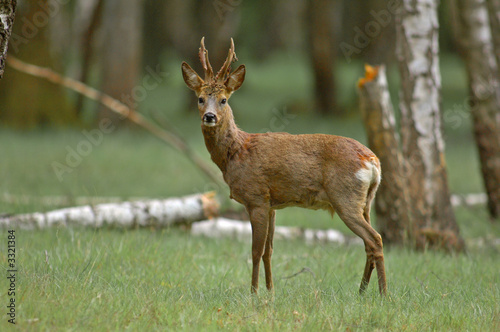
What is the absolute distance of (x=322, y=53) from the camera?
20.5 meters

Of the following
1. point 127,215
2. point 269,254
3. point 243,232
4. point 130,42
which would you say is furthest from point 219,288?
point 130,42

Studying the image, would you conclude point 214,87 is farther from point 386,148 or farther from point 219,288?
point 386,148

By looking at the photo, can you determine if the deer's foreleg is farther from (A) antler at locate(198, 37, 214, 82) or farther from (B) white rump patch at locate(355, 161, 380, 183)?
(A) antler at locate(198, 37, 214, 82)

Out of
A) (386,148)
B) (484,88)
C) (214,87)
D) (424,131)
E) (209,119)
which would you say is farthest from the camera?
(484,88)

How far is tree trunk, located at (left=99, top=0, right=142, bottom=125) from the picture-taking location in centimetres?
1720

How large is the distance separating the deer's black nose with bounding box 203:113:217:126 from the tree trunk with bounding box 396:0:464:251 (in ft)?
12.6

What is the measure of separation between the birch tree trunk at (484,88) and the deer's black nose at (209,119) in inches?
251

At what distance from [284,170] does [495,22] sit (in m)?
6.97

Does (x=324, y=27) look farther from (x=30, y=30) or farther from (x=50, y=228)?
(x=50, y=228)

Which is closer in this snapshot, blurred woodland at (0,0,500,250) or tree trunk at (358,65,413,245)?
tree trunk at (358,65,413,245)

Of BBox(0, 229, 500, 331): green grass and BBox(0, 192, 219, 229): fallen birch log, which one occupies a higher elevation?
BBox(0, 192, 219, 229): fallen birch log

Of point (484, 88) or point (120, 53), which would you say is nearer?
point (484, 88)


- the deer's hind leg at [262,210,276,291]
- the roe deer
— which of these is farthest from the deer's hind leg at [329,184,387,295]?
the deer's hind leg at [262,210,276,291]

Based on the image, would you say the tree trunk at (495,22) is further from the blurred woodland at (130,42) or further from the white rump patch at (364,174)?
the blurred woodland at (130,42)
